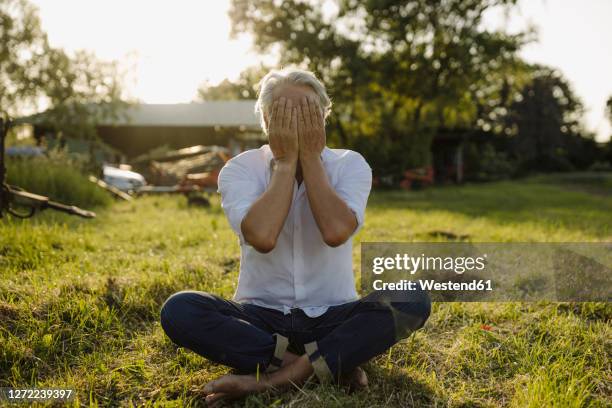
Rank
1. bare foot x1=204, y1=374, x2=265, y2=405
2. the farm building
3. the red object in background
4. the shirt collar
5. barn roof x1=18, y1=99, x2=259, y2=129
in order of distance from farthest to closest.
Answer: barn roof x1=18, y1=99, x2=259, y2=129 < the farm building < the red object in background < the shirt collar < bare foot x1=204, y1=374, x2=265, y2=405

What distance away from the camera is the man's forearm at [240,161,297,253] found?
230 cm

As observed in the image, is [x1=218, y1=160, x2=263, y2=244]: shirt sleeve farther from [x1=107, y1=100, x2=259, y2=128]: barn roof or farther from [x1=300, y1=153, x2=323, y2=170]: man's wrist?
[x1=107, y1=100, x2=259, y2=128]: barn roof

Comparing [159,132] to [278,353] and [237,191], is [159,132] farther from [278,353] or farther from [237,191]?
[278,353]

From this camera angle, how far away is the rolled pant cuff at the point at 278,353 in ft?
7.23

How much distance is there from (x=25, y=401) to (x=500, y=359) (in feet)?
7.20

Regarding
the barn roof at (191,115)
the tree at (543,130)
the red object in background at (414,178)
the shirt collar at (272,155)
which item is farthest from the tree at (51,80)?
the tree at (543,130)

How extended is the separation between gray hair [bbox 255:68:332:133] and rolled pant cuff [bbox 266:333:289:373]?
110 centimetres

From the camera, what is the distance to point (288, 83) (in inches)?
99.6

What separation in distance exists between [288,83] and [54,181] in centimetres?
777

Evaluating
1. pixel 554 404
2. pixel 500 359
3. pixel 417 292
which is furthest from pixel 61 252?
pixel 554 404

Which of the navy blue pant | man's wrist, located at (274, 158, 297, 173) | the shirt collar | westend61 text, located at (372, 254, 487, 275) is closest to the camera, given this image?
the navy blue pant

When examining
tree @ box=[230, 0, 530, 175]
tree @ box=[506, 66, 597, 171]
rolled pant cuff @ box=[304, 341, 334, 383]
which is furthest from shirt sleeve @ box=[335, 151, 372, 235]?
tree @ box=[506, 66, 597, 171]

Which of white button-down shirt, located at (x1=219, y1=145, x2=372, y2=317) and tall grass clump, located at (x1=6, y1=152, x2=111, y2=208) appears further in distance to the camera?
tall grass clump, located at (x1=6, y1=152, x2=111, y2=208)

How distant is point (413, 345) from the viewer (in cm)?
279
